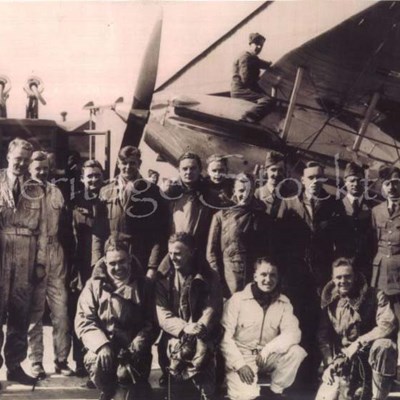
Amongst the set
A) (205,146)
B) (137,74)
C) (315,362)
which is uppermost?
(137,74)

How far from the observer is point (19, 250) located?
3.30 metres

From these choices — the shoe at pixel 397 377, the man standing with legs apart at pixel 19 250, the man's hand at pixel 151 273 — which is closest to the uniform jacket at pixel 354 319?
the shoe at pixel 397 377

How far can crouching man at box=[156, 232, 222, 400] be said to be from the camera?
3.19 metres

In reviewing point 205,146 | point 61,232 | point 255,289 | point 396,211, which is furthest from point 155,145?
point 396,211

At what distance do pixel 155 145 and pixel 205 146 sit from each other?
1.05ft

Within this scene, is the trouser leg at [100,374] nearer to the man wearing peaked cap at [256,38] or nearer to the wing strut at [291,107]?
A: the wing strut at [291,107]

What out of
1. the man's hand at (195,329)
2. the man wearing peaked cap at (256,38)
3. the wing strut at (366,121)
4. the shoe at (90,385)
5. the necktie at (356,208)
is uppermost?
the man wearing peaked cap at (256,38)

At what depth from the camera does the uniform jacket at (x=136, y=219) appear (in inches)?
130

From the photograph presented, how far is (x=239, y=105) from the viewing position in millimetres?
3447

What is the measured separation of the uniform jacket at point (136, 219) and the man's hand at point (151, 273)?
0.02 m

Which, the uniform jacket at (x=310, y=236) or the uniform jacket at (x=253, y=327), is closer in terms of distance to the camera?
the uniform jacket at (x=253, y=327)

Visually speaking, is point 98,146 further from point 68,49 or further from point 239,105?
point 239,105

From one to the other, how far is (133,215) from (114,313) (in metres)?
0.60

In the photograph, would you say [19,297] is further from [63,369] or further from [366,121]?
[366,121]
